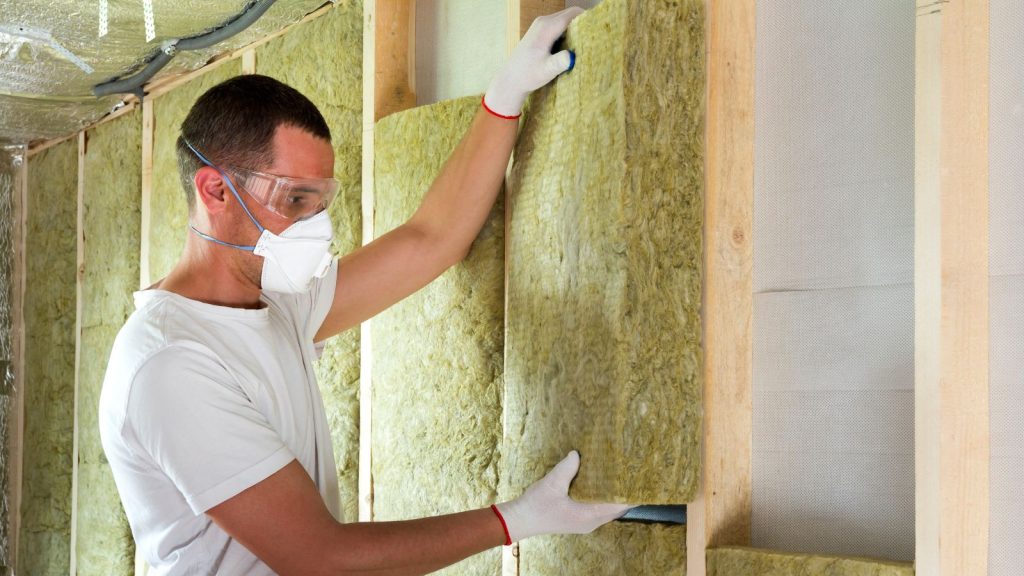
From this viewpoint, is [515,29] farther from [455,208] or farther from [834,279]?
[834,279]

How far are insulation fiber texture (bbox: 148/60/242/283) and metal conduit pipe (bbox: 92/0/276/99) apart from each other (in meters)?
0.11

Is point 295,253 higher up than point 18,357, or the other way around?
point 295,253

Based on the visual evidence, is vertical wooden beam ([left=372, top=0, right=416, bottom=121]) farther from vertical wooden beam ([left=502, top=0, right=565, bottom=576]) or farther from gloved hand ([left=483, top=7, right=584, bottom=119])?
gloved hand ([left=483, top=7, right=584, bottom=119])

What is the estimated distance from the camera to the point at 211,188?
201 centimetres

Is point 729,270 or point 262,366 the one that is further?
point 262,366

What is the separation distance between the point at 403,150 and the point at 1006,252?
1.42 metres

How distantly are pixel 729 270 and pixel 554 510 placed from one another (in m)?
0.53

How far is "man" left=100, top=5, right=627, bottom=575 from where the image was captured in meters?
1.80

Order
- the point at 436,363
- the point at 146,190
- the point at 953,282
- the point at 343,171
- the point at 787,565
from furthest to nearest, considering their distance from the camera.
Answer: the point at 146,190
the point at 343,171
the point at 436,363
the point at 787,565
the point at 953,282

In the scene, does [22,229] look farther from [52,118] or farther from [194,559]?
[194,559]

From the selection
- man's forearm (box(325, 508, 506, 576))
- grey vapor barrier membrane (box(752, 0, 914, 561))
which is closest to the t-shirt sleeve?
man's forearm (box(325, 508, 506, 576))

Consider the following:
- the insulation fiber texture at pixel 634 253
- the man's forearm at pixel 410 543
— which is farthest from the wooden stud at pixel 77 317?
the insulation fiber texture at pixel 634 253

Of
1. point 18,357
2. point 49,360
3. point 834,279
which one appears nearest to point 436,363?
point 834,279

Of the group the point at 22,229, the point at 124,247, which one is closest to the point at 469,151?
the point at 124,247
